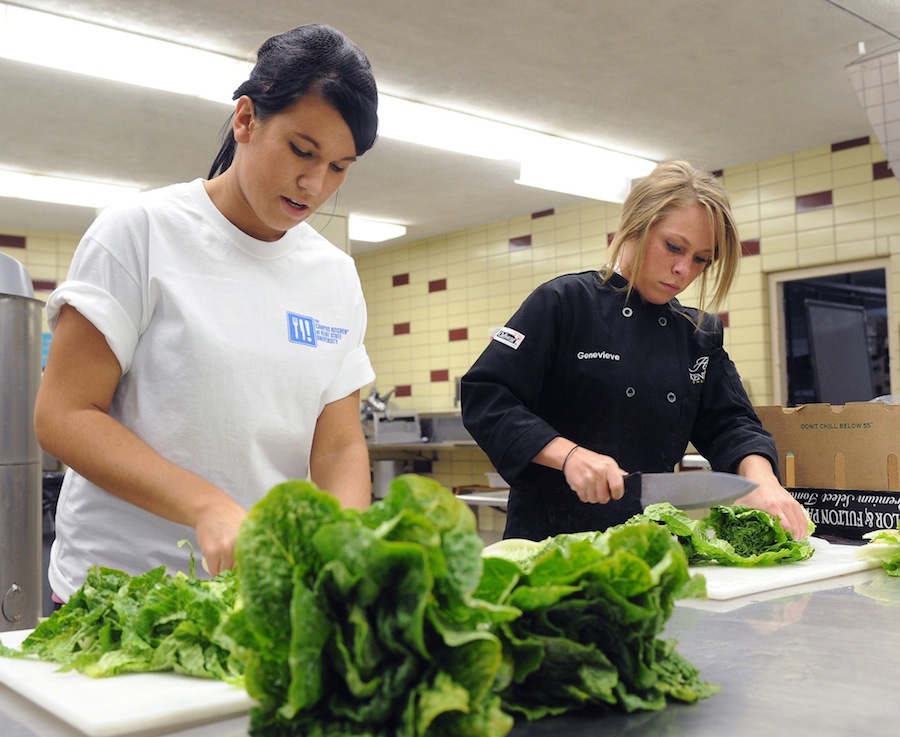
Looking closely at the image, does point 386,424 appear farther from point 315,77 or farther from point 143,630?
point 143,630

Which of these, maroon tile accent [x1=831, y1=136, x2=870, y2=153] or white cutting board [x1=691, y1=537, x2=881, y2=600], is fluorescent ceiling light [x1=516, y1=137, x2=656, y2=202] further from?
white cutting board [x1=691, y1=537, x2=881, y2=600]

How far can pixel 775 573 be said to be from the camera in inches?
68.4

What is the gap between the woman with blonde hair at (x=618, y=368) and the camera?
2.16m

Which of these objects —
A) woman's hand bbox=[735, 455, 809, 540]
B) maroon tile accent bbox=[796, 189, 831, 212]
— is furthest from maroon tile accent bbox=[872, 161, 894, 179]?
woman's hand bbox=[735, 455, 809, 540]

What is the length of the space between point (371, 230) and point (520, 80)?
4.16 m

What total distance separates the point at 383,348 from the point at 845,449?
8.40 metres

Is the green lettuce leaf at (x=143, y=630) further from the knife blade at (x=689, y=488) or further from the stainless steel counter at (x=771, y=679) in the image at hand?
the knife blade at (x=689, y=488)

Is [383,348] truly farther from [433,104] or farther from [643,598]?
[643,598]

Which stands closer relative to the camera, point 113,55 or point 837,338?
point 113,55

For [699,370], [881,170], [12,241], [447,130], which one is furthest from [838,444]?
[12,241]

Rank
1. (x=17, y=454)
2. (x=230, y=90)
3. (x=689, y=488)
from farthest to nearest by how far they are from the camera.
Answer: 1. (x=230, y=90)
2. (x=17, y=454)
3. (x=689, y=488)

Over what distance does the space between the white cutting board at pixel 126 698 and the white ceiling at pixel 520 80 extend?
13.3 feet

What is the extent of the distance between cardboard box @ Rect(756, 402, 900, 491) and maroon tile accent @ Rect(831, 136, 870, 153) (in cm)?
493

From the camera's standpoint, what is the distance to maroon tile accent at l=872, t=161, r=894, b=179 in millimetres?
6559
